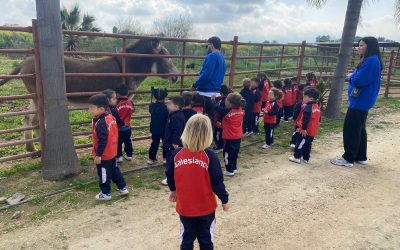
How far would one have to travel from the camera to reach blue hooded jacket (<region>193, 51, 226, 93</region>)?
5191 mm

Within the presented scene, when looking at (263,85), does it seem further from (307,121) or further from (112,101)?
(112,101)

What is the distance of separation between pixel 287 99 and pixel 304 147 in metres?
2.95

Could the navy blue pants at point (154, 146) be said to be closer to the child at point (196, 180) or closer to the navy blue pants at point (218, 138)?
the navy blue pants at point (218, 138)

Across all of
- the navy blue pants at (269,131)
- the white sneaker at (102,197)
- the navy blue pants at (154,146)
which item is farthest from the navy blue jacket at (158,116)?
the navy blue pants at (269,131)

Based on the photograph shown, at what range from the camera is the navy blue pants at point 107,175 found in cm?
391

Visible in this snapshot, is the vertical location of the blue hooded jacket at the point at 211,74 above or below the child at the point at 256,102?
above

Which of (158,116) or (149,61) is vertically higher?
(149,61)

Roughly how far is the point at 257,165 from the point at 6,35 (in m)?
29.4

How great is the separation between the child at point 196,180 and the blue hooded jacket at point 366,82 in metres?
3.60

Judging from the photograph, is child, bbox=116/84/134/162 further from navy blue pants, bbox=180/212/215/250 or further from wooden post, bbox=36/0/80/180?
navy blue pants, bbox=180/212/215/250

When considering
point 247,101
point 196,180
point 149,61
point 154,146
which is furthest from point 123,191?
point 247,101

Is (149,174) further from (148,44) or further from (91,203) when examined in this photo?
(148,44)

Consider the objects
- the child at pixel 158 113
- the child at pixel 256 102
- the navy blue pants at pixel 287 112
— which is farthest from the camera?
the navy blue pants at pixel 287 112

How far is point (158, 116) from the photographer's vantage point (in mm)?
4930
